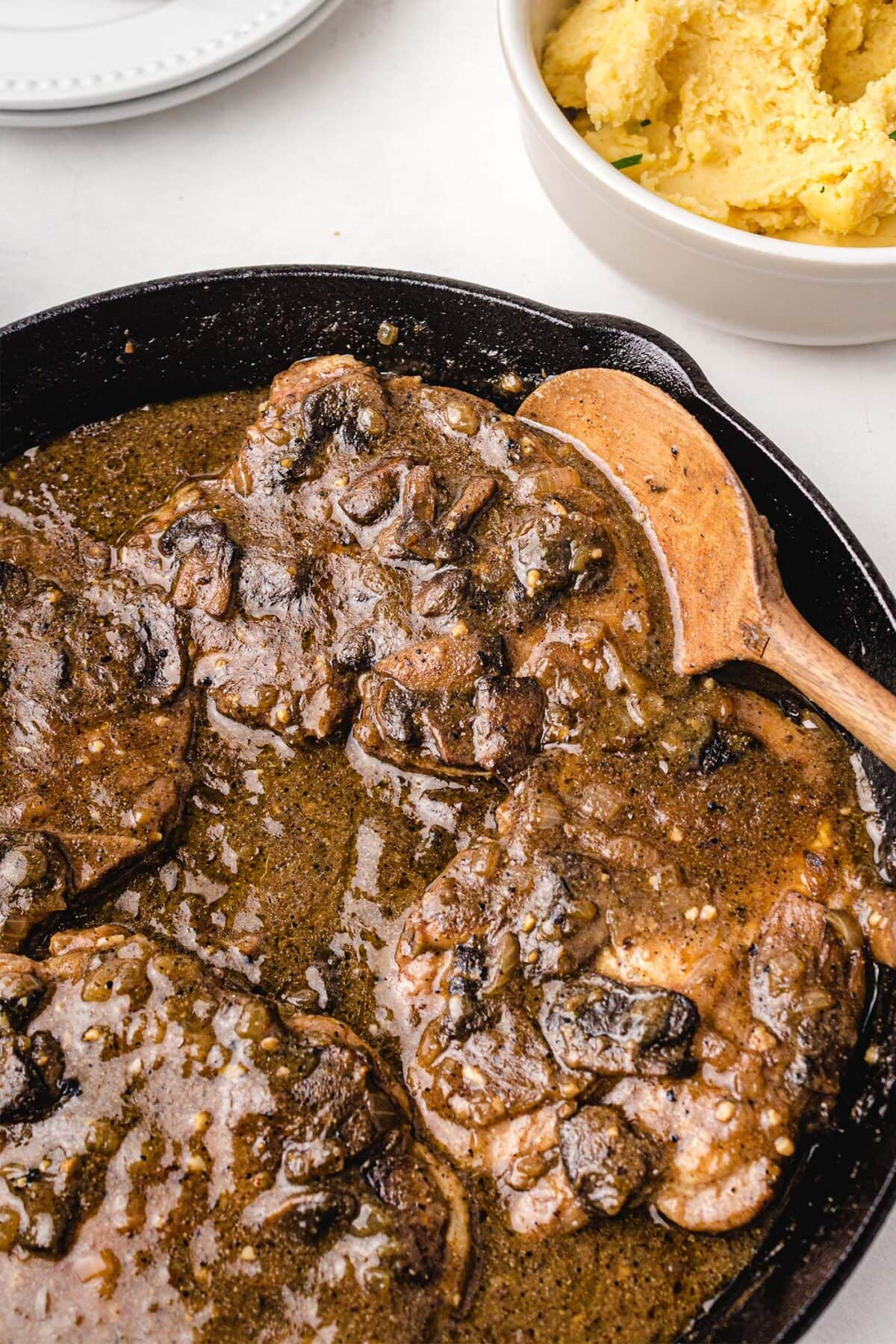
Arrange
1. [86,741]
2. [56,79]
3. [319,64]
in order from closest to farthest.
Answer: [86,741]
[56,79]
[319,64]

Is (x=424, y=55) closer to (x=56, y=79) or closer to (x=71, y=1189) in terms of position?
(x=56, y=79)

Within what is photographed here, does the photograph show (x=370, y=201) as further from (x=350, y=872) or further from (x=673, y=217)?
(x=350, y=872)

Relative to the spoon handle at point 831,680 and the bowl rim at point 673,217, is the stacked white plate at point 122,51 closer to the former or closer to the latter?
the bowl rim at point 673,217

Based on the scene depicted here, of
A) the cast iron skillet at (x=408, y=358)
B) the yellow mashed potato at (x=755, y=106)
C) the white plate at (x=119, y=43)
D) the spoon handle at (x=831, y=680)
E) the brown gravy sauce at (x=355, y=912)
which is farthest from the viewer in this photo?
the white plate at (x=119, y=43)

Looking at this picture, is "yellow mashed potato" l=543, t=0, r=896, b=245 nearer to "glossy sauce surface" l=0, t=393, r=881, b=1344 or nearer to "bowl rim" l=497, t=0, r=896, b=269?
"bowl rim" l=497, t=0, r=896, b=269

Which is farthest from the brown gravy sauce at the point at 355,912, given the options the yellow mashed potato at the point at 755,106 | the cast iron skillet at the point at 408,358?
the yellow mashed potato at the point at 755,106

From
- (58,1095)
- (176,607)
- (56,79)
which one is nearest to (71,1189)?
(58,1095)

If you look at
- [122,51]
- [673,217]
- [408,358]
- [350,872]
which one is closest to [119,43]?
[122,51]
